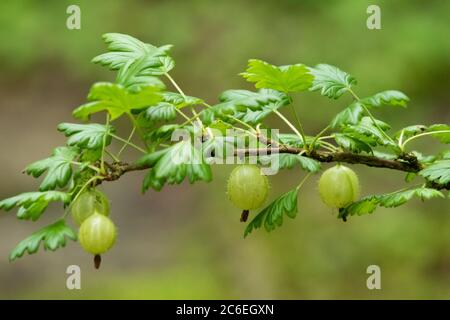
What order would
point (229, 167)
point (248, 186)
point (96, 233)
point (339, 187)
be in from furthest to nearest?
point (229, 167)
point (339, 187)
point (248, 186)
point (96, 233)

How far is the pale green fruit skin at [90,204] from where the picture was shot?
4.23 feet

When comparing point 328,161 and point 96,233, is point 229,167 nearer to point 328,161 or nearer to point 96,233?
point 328,161

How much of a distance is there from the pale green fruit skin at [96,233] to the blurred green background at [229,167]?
8.89 ft

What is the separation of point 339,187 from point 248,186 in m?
0.23

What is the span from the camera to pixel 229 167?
438cm

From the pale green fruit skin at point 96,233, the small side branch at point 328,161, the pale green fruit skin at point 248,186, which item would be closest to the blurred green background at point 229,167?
the small side branch at point 328,161

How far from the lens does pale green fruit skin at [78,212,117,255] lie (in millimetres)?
1221

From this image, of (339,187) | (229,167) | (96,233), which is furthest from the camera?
(229,167)

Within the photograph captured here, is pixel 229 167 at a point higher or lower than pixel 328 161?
higher

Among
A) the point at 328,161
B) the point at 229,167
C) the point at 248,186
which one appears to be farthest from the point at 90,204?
the point at 229,167

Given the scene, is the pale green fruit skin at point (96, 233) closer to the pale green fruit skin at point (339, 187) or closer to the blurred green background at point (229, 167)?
the pale green fruit skin at point (339, 187)

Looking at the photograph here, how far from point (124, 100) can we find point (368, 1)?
11.3ft

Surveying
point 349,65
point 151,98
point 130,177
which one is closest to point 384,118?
point 349,65

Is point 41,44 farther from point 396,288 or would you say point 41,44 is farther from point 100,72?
point 396,288
